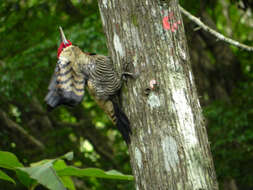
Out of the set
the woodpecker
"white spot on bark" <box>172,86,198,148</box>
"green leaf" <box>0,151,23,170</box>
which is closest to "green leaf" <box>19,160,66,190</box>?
"green leaf" <box>0,151,23,170</box>

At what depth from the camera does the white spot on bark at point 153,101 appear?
226cm

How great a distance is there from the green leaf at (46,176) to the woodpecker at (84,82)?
0.40m

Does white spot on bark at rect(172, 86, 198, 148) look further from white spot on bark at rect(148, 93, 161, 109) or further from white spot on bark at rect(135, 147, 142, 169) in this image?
white spot on bark at rect(135, 147, 142, 169)

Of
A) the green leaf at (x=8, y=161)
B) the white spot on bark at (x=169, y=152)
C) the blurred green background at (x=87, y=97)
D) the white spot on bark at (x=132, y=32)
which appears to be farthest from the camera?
the blurred green background at (x=87, y=97)

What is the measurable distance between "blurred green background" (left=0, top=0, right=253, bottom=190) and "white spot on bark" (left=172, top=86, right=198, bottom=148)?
1.69 metres

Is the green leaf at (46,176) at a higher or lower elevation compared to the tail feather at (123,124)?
lower

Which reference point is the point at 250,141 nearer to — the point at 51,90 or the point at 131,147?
the point at 131,147

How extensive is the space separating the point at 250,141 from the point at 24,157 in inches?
125

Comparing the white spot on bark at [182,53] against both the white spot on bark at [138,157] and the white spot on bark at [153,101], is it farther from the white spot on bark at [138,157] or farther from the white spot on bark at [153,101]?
the white spot on bark at [138,157]

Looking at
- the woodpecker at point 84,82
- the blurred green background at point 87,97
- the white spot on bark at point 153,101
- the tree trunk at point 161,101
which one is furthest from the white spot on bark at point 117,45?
the blurred green background at point 87,97

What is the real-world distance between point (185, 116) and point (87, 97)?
415 cm

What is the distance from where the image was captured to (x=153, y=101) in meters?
2.26

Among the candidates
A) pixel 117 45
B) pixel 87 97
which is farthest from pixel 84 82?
pixel 87 97

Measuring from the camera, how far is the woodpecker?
7.79 ft
